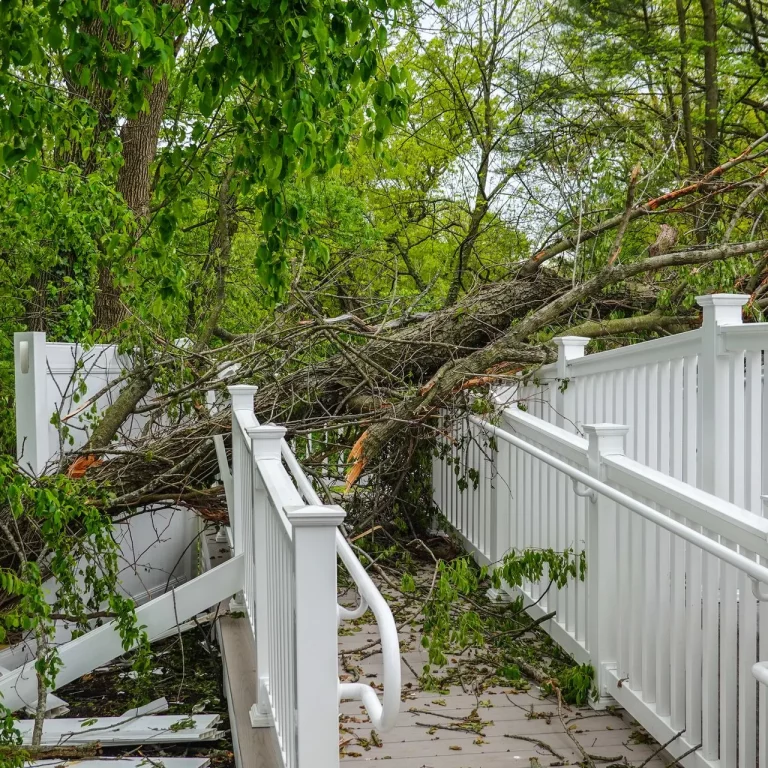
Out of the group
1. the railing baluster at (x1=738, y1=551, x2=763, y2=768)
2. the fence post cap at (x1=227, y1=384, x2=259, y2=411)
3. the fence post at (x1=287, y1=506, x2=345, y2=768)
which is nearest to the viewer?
the fence post at (x1=287, y1=506, x2=345, y2=768)

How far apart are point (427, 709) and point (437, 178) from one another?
1288 centimetres

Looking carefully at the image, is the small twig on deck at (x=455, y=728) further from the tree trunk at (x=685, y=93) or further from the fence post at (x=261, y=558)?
the tree trunk at (x=685, y=93)

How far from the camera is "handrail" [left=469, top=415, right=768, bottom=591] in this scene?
2.60 m

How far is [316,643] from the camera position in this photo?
229cm

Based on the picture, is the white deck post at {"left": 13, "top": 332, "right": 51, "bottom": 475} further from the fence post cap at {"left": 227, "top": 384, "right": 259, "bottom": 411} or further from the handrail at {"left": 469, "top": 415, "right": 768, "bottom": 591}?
the handrail at {"left": 469, "top": 415, "right": 768, "bottom": 591}

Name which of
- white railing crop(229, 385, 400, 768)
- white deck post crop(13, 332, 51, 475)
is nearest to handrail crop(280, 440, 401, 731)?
white railing crop(229, 385, 400, 768)

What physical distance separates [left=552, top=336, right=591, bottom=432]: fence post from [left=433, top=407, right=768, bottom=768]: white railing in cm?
41

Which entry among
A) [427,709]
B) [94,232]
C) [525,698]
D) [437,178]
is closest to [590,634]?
[525,698]

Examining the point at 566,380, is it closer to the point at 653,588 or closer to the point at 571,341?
the point at 571,341

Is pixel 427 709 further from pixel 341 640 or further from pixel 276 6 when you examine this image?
pixel 276 6

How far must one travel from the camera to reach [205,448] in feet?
21.0

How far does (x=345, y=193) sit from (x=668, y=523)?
869 centimetres

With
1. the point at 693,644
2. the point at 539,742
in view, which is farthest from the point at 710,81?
the point at 539,742

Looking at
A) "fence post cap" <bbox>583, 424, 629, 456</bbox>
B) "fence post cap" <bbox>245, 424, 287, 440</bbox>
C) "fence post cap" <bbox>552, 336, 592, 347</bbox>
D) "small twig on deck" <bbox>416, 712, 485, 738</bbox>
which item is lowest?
"small twig on deck" <bbox>416, 712, 485, 738</bbox>
